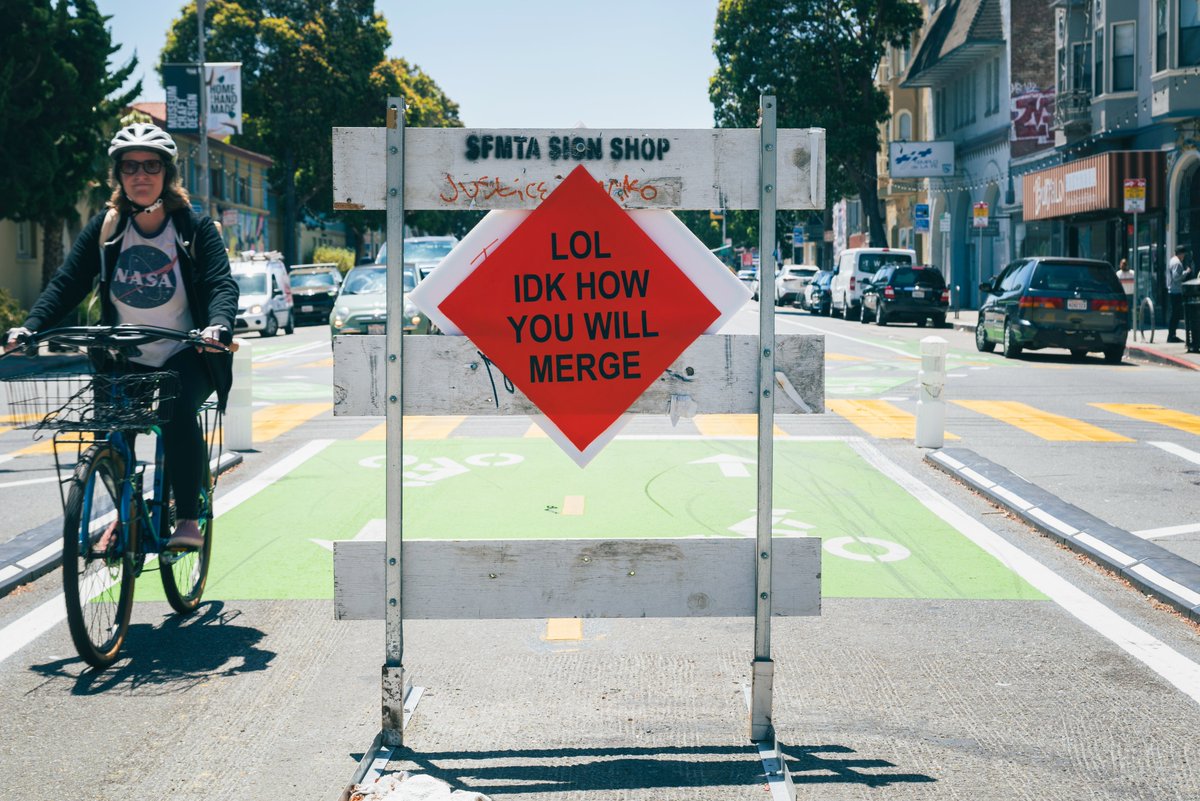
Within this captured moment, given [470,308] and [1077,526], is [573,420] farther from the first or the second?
[1077,526]

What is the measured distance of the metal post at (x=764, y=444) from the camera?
4.57 metres

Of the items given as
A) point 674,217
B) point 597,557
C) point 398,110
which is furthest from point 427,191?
point 597,557

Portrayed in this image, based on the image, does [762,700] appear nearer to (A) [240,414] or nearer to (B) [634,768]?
(B) [634,768]

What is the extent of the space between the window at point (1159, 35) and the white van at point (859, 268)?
10.9 m

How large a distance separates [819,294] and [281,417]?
36010mm

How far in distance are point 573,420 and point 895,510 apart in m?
5.12

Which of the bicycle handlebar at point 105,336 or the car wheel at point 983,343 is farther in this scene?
the car wheel at point 983,343

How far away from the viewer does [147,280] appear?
612 centimetres

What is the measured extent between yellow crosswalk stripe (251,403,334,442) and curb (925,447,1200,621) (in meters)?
6.43

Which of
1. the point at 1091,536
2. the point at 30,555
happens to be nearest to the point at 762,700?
the point at 1091,536

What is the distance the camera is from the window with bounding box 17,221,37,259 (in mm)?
41031

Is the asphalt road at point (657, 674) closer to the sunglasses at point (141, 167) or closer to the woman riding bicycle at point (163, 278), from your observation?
the woman riding bicycle at point (163, 278)

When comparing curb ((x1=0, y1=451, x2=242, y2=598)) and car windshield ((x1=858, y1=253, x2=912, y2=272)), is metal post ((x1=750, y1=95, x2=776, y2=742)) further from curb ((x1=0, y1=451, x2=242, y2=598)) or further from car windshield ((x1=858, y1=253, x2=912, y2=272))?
car windshield ((x1=858, y1=253, x2=912, y2=272))

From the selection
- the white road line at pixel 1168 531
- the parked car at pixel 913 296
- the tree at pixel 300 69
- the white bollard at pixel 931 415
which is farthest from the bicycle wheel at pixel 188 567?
the tree at pixel 300 69
